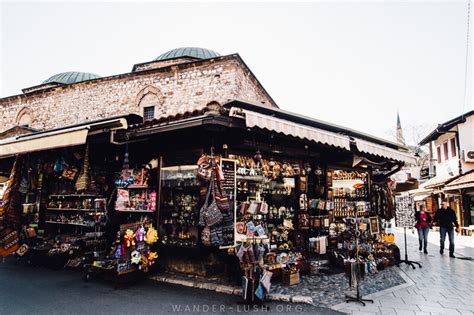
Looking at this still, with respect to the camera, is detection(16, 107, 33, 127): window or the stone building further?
detection(16, 107, 33, 127): window

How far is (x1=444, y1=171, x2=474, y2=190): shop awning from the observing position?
14.3 metres

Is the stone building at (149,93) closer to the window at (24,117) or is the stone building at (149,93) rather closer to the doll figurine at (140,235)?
the window at (24,117)

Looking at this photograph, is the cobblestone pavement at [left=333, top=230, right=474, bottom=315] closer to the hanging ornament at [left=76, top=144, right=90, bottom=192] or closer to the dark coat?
the dark coat

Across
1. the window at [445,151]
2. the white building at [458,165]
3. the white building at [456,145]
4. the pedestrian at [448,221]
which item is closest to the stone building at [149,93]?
the pedestrian at [448,221]

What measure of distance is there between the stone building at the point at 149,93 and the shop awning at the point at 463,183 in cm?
1160

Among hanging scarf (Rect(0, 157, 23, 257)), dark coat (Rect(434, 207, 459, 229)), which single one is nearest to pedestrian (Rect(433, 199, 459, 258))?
dark coat (Rect(434, 207, 459, 229))

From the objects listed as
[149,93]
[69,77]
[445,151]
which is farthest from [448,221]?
[69,77]

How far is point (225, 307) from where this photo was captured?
4.20m

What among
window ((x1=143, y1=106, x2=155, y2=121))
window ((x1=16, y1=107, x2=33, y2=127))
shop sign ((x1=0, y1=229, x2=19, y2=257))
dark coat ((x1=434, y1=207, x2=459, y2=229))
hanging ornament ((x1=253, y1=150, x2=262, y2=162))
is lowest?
shop sign ((x1=0, y1=229, x2=19, y2=257))

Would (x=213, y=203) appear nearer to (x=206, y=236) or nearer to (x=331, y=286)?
(x=206, y=236)

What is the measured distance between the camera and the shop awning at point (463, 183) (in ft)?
46.9

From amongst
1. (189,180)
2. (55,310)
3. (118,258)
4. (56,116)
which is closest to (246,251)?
(189,180)

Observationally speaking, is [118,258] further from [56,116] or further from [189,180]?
[56,116]

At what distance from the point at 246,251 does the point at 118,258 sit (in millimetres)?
2523
